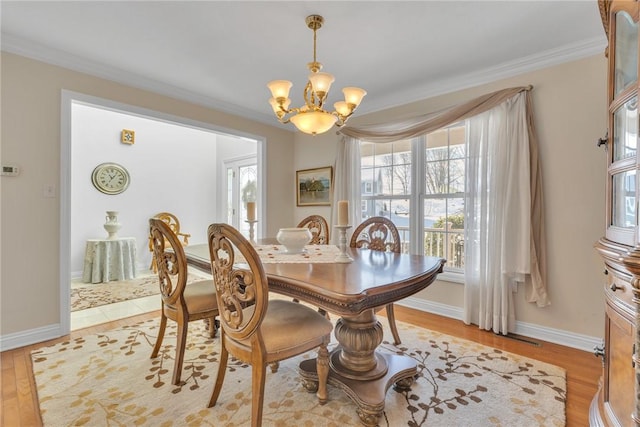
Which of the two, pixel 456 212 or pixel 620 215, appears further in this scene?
pixel 456 212

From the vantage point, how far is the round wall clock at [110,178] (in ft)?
15.7

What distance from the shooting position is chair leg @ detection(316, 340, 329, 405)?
156 cm

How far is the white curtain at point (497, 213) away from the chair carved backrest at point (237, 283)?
87.5 inches

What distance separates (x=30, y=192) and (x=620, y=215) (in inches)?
151

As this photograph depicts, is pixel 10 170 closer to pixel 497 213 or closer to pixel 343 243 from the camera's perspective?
pixel 343 243

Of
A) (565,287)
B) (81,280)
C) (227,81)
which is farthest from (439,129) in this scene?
(81,280)

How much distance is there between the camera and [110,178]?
16.1ft

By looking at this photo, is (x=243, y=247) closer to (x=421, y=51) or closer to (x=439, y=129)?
(x=421, y=51)

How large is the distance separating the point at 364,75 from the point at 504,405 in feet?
9.10

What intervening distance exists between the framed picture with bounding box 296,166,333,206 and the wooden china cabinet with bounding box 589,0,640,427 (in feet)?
9.68

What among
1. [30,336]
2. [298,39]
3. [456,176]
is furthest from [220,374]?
[456,176]

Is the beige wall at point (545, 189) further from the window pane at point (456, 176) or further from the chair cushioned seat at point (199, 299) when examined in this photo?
the chair cushioned seat at point (199, 299)

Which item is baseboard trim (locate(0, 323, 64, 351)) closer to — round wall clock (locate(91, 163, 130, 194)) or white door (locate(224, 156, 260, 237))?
round wall clock (locate(91, 163, 130, 194))

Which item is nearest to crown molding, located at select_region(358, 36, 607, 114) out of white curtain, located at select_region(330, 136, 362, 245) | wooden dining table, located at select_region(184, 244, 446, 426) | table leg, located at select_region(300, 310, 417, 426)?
white curtain, located at select_region(330, 136, 362, 245)
